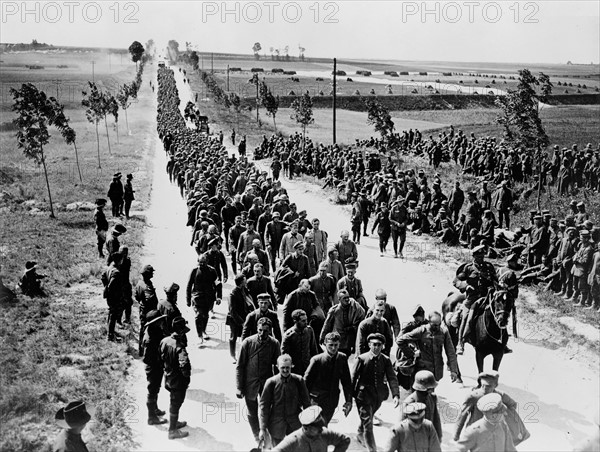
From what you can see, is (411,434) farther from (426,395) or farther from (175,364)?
(175,364)

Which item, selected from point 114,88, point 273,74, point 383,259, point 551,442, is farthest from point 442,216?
point 273,74

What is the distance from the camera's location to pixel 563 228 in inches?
548

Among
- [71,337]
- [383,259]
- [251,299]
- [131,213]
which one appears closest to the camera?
Result: [251,299]

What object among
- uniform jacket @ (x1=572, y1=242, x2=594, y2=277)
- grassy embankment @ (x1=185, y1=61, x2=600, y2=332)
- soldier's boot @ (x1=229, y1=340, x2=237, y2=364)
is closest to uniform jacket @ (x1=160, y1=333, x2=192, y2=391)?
soldier's boot @ (x1=229, y1=340, x2=237, y2=364)

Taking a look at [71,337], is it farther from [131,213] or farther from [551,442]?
[131,213]

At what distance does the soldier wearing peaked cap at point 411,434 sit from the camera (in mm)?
5270

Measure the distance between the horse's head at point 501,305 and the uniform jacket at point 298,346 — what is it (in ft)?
9.65

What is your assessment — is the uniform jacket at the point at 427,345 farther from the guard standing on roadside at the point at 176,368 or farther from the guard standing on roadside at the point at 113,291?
the guard standing on roadside at the point at 113,291

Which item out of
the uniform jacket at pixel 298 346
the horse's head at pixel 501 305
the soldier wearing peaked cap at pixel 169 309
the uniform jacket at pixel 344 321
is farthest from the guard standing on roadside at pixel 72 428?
the horse's head at pixel 501 305

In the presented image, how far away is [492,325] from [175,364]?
450 cm

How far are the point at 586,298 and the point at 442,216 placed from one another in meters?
6.47

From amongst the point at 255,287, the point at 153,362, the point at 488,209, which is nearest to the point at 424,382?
the point at 153,362

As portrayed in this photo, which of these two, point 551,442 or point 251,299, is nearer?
point 551,442

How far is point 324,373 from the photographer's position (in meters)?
6.76
